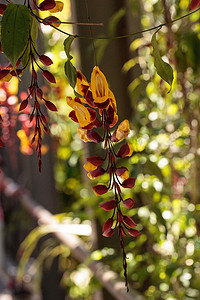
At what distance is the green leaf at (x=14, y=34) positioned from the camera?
421mm

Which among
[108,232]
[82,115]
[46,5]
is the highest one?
[46,5]

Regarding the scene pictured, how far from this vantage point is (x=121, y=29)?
4.41 feet

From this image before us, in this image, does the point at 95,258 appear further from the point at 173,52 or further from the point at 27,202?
the point at 27,202

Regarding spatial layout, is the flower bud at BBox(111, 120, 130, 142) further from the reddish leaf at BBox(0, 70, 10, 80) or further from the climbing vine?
the reddish leaf at BBox(0, 70, 10, 80)

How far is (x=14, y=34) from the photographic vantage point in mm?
423

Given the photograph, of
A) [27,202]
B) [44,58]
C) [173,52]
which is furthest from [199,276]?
[27,202]

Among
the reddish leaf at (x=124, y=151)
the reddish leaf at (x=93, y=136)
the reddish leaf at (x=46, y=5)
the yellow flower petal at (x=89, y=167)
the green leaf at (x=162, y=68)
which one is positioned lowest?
the yellow flower petal at (x=89, y=167)

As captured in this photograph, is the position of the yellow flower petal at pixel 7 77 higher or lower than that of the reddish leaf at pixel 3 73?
lower

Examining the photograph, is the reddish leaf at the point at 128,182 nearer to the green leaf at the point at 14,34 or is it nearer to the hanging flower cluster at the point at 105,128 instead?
the hanging flower cluster at the point at 105,128

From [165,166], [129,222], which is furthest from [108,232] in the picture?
[165,166]

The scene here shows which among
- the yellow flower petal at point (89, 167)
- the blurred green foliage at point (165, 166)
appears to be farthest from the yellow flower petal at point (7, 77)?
the blurred green foliage at point (165, 166)

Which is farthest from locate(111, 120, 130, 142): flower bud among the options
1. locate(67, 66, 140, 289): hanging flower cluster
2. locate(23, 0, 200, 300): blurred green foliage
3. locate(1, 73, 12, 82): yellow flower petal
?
locate(23, 0, 200, 300): blurred green foliage

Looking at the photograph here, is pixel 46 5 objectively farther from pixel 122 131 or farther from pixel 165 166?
pixel 165 166

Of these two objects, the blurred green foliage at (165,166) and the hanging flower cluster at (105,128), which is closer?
the hanging flower cluster at (105,128)
